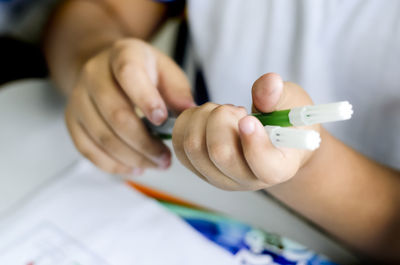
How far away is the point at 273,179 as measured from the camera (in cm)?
16

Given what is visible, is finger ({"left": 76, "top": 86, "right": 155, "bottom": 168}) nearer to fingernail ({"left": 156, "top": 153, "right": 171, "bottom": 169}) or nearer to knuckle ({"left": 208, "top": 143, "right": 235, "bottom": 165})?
fingernail ({"left": 156, "top": 153, "right": 171, "bottom": 169})

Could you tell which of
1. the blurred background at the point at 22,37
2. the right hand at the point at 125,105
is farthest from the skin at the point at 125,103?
the blurred background at the point at 22,37

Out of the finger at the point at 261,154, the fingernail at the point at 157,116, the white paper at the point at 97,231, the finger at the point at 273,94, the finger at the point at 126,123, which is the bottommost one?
the white paper at the point at 97,231

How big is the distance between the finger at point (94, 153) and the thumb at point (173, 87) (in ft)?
0.19

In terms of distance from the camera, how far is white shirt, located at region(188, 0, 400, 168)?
284mm

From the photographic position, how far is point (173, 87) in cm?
27

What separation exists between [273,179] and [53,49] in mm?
328

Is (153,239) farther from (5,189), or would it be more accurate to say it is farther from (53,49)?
(53,49)

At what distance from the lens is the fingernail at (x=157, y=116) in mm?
232

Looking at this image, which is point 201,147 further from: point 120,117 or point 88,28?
point 88,28

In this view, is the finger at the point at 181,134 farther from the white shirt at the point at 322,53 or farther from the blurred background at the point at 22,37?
the blurred background at the point at 22,37

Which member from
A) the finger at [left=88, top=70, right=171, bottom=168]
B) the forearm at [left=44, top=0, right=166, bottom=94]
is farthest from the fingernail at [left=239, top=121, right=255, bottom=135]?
the forearm at [left=44, top=0, right=166, bottom=94]

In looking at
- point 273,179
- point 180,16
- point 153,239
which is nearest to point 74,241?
point 153,239

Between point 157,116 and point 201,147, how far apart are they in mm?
67
